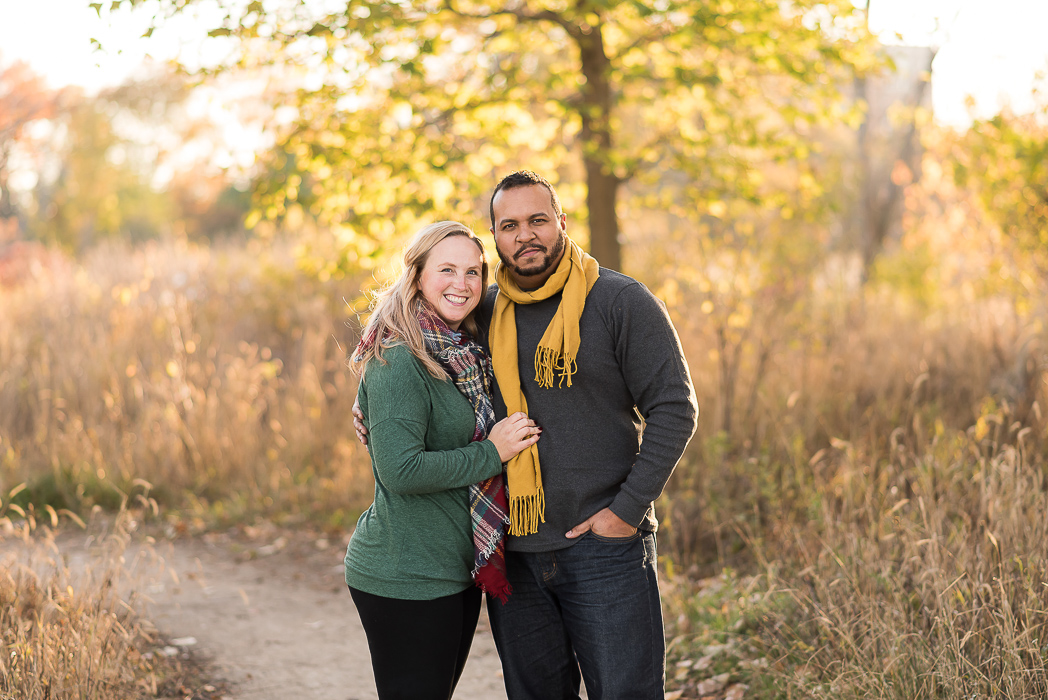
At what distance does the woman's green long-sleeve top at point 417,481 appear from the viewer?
2568 millimetres

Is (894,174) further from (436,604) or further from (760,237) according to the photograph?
(436,604)

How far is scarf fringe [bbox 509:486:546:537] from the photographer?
270cm

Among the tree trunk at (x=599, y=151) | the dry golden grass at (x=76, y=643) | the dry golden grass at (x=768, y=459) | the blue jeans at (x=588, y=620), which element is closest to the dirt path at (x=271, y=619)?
the dry golden grass at (x=76, y=643)

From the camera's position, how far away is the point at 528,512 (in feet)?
8.84

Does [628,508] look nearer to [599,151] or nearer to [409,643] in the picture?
[409,643]

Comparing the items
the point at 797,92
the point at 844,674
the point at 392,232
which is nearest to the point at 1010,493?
the point at 844,674

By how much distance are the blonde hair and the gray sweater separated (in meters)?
0.35

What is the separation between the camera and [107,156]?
23.4 m

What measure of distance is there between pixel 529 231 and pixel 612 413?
66 centimetres

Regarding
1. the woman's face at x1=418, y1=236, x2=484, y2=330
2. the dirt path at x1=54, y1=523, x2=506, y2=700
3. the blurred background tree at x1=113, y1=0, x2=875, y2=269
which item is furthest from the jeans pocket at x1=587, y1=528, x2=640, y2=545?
the blurred background tree at x1=113, y1=0, x2=875, y2=269

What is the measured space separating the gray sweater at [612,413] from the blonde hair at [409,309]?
13.9 inches

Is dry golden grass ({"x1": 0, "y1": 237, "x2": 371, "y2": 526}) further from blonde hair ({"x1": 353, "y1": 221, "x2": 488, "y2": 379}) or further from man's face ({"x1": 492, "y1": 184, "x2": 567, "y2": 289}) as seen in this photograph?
man's face ({"x1": 492, "y1": 184, "x2": 567, "y2": 289})

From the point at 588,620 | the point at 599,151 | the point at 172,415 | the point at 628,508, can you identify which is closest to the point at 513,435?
the point at 628,508

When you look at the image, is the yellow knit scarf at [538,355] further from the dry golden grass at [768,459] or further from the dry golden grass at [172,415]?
the dry golden grass at [172,415]
